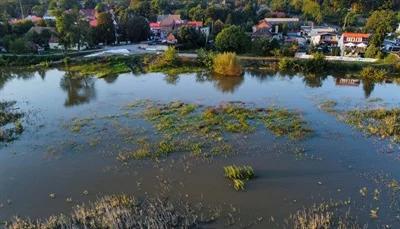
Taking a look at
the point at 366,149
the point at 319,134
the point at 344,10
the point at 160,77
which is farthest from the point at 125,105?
the point at 344,10

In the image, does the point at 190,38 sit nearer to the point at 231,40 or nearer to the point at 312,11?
the point at 231,40

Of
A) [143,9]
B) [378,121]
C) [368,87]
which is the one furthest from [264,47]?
[143,9]

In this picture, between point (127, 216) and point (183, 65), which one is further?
point (183, 65)

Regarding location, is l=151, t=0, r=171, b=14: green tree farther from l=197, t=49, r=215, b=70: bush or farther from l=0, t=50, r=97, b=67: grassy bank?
l=197, t=49, r=215, b=70: bush

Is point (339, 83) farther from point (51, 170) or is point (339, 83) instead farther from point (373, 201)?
point (51, 170)

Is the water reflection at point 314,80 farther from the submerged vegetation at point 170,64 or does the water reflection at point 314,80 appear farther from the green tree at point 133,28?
the green tree at point 133,28

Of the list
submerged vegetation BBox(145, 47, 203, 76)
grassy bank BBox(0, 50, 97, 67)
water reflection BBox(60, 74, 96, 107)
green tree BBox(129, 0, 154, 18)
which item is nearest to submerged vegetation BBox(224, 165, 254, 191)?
water reflection BBox(60, 74, 96, 107)
